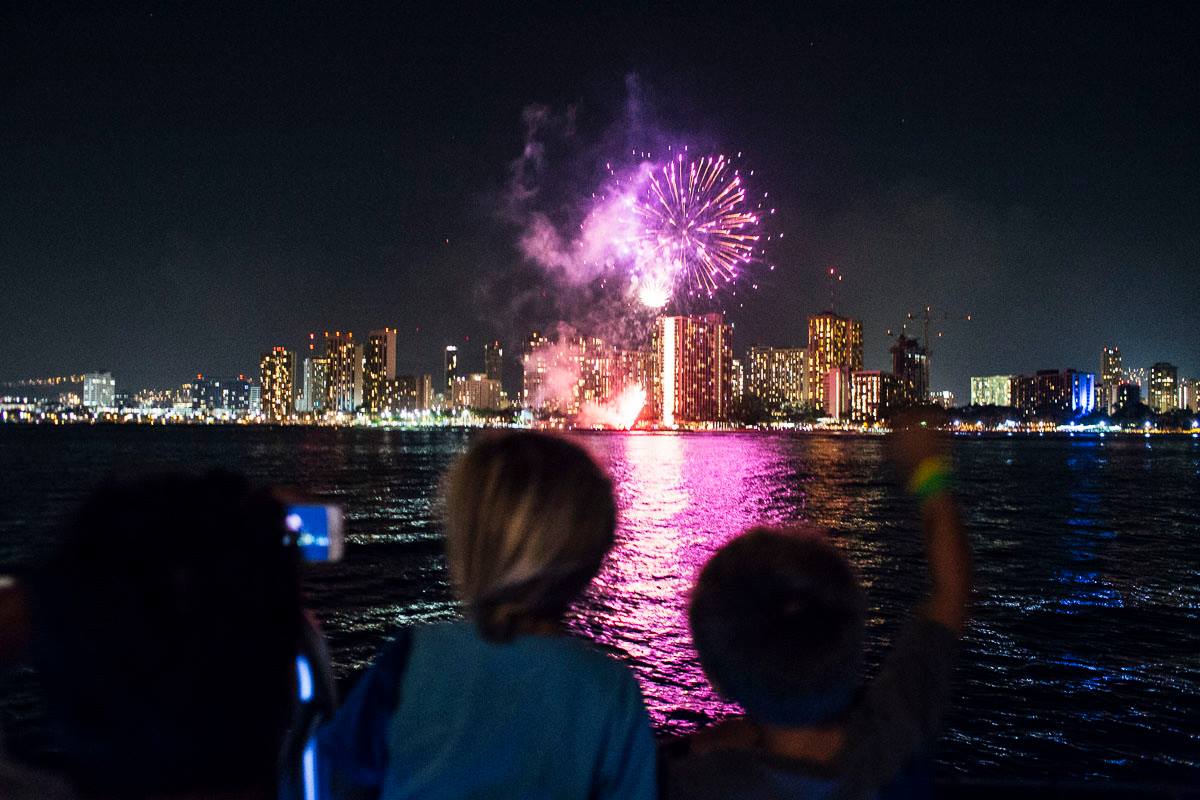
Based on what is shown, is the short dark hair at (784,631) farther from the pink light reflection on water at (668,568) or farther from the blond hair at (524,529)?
the pink light reflection on water at (668,568)

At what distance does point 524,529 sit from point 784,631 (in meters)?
0.53

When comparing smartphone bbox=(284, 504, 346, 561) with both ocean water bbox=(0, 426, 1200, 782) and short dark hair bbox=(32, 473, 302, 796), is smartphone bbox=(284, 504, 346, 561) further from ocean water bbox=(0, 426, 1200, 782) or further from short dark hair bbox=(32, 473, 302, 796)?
short dark hair bbox=(32, 473, 302, 796)

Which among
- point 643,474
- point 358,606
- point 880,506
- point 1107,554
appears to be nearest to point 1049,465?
point 643,474

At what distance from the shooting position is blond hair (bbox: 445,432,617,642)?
1.49 m

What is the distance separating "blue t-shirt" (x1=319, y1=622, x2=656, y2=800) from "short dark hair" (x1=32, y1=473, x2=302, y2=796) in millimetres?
286

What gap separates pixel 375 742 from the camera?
56.2 inches

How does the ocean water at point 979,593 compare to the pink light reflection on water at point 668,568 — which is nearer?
the ocean water at point 979,593

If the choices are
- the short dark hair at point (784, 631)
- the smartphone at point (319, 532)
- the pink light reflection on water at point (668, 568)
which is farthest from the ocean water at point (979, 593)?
the short dark hair at point (784, 631)

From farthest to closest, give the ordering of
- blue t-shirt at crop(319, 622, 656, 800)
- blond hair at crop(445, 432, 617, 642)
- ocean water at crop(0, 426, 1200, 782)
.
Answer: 1. ocean water at crop(0, 426, 1200, 782)
2. blond hair at crop(445, 432, 617, 642)
3. blue t-shirt at crop(319, 622, 656, 800)

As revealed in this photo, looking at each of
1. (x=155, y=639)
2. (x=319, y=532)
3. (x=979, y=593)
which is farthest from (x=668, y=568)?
(x=155, y=639)

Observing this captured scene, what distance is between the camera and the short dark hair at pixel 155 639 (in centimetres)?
108

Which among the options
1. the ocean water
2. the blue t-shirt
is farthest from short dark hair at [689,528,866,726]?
the ocean water

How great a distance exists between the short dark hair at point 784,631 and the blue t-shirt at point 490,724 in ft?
0.82

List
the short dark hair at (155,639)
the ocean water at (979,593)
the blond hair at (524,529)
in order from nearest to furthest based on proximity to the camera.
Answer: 1. the short dark hair at (155,639)
2. the blond hair at (524,529)
3. the ocean water at (979,593)
